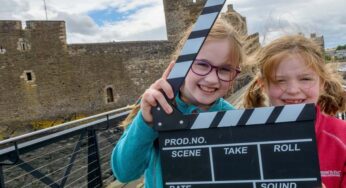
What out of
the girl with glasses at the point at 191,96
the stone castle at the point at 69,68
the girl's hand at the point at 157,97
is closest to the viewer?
the girl's hand at the point at 157,97

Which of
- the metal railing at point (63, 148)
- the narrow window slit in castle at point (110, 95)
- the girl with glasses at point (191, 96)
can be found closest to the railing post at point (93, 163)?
the metal railing at point (63, 148)

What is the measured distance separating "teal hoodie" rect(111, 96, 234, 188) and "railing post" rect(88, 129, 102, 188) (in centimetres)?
288

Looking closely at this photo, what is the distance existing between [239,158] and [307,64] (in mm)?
536

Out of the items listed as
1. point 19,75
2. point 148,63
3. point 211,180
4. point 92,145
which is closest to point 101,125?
point 92,145

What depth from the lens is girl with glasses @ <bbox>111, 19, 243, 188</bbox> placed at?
1.56m

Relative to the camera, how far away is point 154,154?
5.53ft

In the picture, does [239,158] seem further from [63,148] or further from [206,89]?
[63,148]

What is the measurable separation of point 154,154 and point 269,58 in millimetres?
573

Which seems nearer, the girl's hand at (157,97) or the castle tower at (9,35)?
the girl's hand at (157,97)

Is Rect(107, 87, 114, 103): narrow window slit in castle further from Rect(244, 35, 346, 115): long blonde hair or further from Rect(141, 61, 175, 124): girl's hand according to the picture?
Rect(141, 61, 175, 124): girl's hand

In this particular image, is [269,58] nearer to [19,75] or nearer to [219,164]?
[219,164]

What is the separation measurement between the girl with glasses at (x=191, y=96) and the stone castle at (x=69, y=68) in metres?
17.3

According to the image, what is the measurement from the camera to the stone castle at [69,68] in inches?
782

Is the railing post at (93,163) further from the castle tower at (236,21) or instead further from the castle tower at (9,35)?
the castle tower at (9,35)
